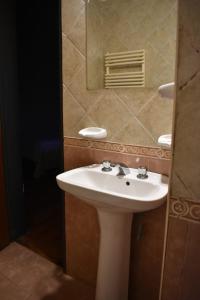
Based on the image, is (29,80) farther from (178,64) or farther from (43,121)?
(178,64)

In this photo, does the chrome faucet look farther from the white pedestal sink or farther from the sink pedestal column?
the sink pedestal column

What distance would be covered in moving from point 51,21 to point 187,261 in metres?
3.85

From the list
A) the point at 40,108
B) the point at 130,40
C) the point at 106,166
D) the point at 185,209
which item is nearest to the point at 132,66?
the point at 130,40

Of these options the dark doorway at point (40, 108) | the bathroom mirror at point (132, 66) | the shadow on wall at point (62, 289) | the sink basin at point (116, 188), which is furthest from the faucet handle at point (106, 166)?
the dark doorway at point (40, 108)

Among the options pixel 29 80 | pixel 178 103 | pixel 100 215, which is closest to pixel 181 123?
pixel 178 103

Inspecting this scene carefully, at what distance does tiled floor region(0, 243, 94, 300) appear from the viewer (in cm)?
137

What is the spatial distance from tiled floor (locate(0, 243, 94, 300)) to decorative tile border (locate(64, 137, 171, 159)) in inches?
38.3

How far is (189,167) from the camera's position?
0.49 meters

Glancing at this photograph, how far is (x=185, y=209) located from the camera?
51 cm

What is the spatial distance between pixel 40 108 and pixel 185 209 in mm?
3849

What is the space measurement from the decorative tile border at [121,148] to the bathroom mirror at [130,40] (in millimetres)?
325

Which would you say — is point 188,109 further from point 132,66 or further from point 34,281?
point 34,281

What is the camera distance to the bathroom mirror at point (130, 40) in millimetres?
1033

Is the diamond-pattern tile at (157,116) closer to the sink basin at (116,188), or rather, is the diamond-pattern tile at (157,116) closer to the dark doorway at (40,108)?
the sink basin at (116,188)
